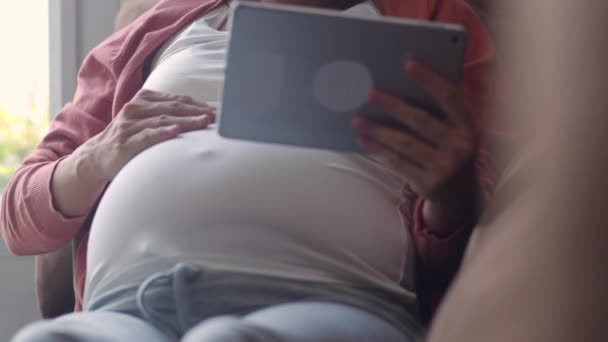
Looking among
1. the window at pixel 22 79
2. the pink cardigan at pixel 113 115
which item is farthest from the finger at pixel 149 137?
the window at pixel 22 79

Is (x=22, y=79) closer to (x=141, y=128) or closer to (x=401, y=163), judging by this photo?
(x=141, y=128)

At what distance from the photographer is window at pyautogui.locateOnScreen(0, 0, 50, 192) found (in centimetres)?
162

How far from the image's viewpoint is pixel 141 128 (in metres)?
0.95

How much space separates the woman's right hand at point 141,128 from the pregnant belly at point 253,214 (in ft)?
0.12

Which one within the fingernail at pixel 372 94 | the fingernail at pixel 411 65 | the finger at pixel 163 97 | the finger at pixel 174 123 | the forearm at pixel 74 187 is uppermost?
the fingernail at pixel 411 65

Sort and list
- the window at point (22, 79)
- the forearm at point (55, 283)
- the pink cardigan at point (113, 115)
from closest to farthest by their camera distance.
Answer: the pink cardigan at point (113, 115)
the forearm at point (55, 283)
the window at point (22, 79)

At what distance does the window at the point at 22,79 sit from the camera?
162 centimetres

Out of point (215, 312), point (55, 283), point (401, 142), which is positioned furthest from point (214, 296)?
point (55, 283)

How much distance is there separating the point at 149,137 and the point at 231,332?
1.30 ft

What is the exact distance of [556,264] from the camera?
44 cm

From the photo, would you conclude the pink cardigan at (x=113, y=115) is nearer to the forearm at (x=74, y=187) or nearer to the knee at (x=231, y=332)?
the forearm at (x=74, y=187)

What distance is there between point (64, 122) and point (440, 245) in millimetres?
584

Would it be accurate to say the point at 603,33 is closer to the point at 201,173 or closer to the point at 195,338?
the point at 195,338

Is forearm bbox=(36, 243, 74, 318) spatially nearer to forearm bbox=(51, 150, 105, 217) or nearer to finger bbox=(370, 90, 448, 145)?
forearm bbox=(51, 150, 105, 217)
